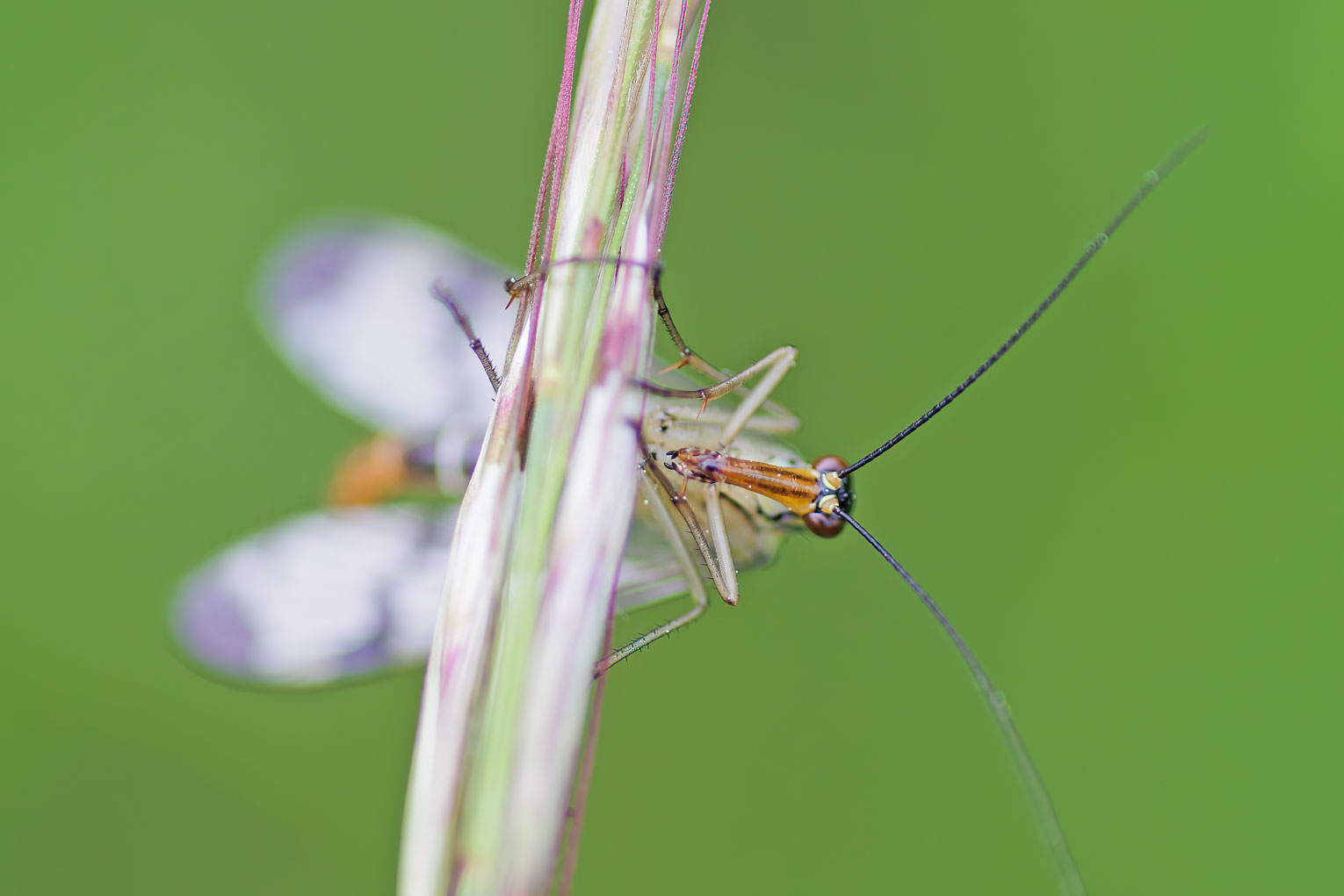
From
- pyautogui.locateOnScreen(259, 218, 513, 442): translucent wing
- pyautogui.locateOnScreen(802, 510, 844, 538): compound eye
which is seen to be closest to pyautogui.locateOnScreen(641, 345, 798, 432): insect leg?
pyautogui.locateOnScreen(802, 510, 844, 538): compound eye

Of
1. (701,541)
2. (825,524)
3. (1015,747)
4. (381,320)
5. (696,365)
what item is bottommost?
(1015,747)

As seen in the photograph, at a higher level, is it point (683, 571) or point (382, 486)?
point (382, 486)

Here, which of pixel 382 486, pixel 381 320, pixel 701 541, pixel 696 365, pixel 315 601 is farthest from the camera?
pixel 381 320

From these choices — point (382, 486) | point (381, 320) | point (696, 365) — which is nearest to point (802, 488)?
point (696, 365)

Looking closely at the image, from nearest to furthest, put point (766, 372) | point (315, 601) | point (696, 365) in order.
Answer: point (696, 365) → point (766, 372) → point (315, 601)

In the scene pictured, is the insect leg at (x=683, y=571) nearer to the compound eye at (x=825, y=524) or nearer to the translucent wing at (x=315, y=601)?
the compound eye at (x=825, y=524)

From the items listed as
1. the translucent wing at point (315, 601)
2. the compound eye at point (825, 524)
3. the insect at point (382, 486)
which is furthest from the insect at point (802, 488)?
the translucent wing at point (315, 601)

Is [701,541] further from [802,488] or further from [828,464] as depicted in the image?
[828,464]

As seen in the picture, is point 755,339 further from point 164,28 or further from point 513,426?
point 164,28
